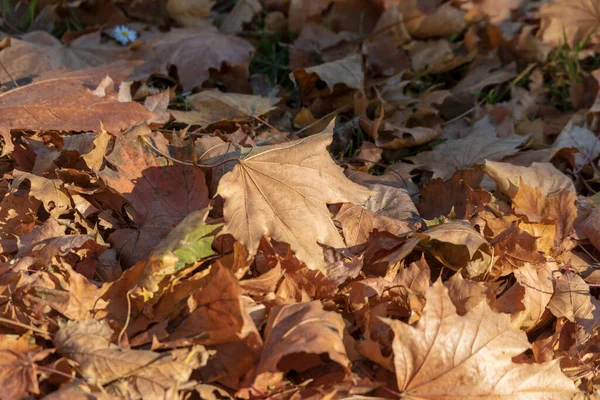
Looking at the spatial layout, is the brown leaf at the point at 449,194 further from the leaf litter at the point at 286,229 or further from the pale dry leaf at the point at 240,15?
the pale dry leaf at the point at 240,15

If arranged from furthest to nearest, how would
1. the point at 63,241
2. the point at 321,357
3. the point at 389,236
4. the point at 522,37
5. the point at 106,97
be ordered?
the point at 522,37, the point at 106,97, the point at 389,236, the point at 63,241, the point at 321,357

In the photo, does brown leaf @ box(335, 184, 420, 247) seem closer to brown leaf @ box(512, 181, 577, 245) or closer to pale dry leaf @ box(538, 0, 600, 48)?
brown leaf @ box(512, 181, 577, 245)

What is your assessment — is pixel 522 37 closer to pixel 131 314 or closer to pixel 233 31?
pixel 233 31

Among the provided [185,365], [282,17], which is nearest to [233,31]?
[282,17]

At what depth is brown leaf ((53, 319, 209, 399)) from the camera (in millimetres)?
1338

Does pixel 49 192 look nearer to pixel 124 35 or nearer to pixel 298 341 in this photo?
pixel 298 341

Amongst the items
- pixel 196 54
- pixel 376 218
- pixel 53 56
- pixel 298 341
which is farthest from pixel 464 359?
pixel 53 56

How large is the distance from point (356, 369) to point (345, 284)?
262mm

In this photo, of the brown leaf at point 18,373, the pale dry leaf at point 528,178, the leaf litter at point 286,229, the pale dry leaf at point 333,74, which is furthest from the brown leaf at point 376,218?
the brown leaf at point 18,373

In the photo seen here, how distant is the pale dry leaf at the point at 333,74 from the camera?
8.15 ft

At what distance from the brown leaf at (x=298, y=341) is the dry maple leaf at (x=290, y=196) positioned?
0.14 m

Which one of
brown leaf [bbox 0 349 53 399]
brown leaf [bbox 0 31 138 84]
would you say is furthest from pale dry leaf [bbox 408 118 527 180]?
brown leaf [bbox 0 349 53 399]

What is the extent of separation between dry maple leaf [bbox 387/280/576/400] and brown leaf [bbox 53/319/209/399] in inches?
18.2

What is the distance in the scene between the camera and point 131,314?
5.00 ft
